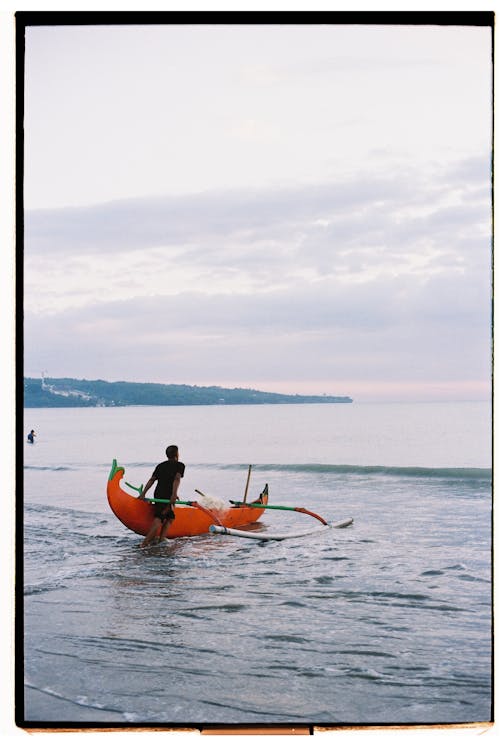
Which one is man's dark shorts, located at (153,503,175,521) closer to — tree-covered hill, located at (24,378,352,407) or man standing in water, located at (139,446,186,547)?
man standing in water, located at (139,446,186,547)

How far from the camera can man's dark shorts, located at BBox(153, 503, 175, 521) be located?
3.66 meters

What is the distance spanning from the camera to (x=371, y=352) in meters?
3.33

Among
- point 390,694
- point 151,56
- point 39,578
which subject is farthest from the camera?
point 39,578

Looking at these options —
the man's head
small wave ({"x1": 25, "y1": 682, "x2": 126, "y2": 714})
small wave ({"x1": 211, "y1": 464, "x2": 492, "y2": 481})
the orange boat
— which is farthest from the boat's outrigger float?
small wave ({"x1": 25, "y1": 682, "x2": 126, "y2": 714})

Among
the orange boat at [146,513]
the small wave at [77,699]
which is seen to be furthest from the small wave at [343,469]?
the small wave at [77,699]

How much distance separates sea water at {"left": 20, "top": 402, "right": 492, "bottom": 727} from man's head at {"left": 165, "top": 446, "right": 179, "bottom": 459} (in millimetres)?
41

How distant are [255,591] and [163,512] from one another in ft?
2.17

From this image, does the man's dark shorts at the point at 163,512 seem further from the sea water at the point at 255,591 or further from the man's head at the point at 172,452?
the man's head at the point at 172,452

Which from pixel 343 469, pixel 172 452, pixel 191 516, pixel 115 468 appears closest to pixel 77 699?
pixel 172 452

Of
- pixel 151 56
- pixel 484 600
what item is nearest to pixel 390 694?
pixel 484 600

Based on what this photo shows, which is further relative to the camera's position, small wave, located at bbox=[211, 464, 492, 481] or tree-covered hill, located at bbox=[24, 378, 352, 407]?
small wave, located at bbox=[211, 464, 492, 481]

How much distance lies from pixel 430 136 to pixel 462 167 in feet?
0.49

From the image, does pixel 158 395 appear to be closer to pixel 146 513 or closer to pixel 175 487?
pixel 175 487
